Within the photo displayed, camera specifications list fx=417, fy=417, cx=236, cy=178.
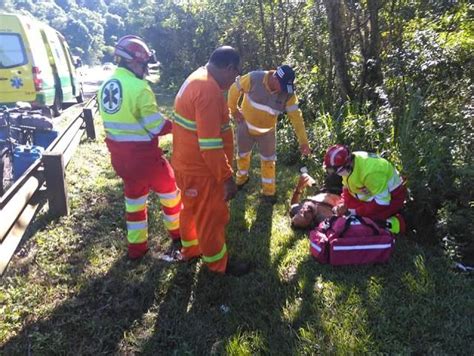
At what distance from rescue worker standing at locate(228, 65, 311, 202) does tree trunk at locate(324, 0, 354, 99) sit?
1.97m

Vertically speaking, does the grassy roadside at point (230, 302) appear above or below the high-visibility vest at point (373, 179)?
below

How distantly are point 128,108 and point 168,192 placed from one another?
0.91m

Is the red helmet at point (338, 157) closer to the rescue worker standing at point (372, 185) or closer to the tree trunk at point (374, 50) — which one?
the rescue worker standing at point (372, 185)

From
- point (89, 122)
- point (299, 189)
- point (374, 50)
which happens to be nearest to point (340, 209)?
point (299, 189)

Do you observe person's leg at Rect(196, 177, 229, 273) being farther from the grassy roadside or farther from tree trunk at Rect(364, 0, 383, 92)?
tree trunk at Rect(364, 0, 383, 92)

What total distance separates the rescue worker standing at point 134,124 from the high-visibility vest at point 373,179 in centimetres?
188

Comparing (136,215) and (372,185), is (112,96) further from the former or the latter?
(372,185)

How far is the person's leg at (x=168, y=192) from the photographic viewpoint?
3.87 metres

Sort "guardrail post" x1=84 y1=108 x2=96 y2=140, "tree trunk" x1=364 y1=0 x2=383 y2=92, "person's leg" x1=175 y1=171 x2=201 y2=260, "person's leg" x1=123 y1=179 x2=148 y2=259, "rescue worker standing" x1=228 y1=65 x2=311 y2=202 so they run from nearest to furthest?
"person's leg" x1=175 y1=171 x2=201 y2=260 → "person's leg" x1=123 y1=179 x2=148 y2=259 → "rescue worker standing" x1=228 y1=65 x2=311 y2=202 → "tree trunk" x1=364 y1=0 x2=383 y2=92 → "guardrail post" x1=84 y1=108 x2=96 y2=140

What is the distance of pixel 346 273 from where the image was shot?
146 inches

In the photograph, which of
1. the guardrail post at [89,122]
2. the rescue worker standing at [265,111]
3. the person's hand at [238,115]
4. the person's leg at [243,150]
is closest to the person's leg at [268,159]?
the rescue worker standing at [265,111]

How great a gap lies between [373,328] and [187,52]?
21824 mm

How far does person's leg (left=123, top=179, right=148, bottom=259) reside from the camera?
12.4 ft

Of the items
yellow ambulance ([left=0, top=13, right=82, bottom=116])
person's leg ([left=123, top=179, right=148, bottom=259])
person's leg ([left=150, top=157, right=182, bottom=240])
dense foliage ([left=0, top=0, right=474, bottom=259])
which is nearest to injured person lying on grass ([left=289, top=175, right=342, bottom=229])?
dense foliage ([left=0, top=0, right=474, bottom=259])
